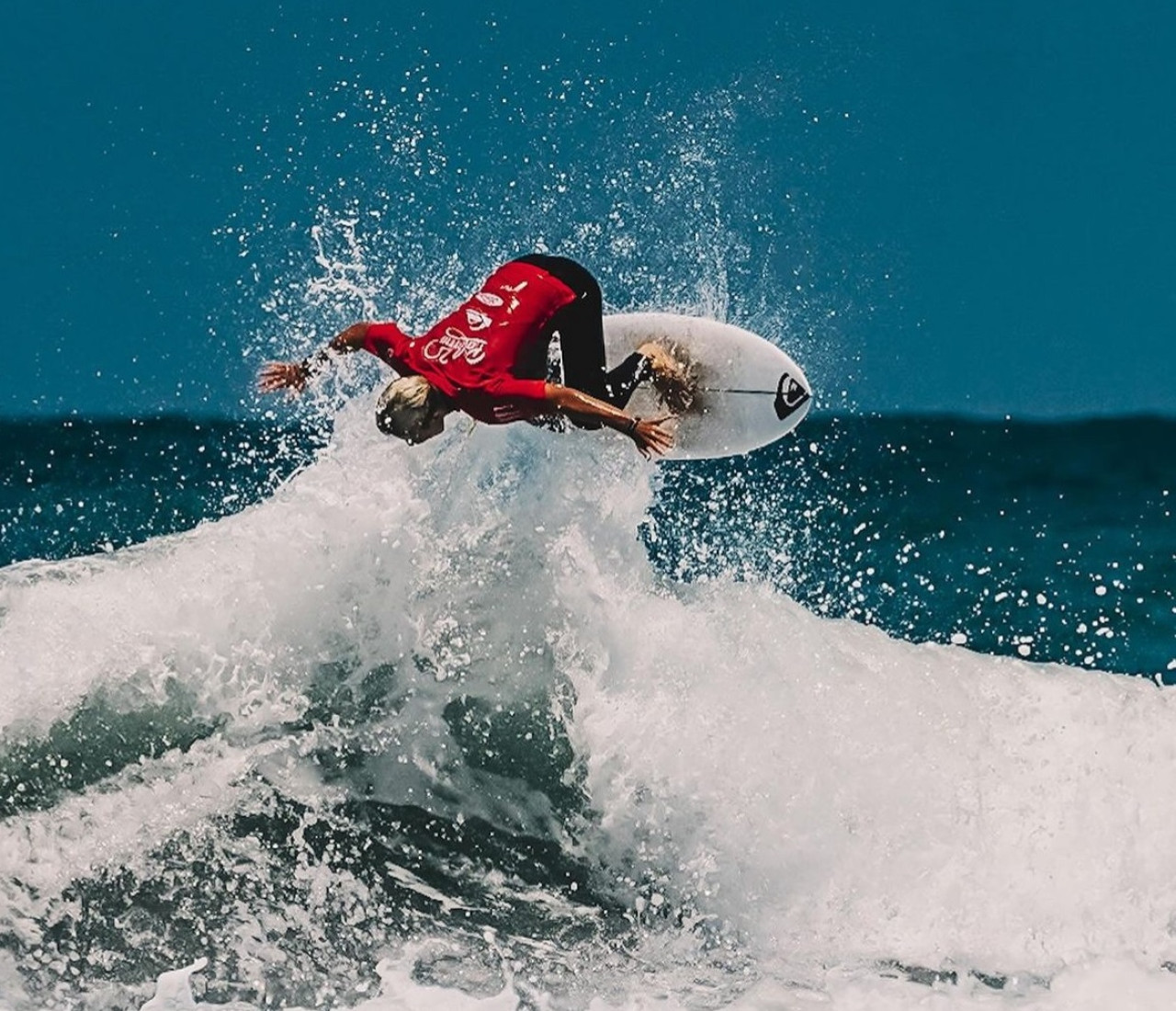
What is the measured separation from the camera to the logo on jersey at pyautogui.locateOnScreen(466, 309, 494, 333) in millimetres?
5254

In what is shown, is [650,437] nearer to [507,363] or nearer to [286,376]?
[507,363]

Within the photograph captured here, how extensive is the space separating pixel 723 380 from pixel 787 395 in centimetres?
28

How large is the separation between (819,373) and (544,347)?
16.6ft

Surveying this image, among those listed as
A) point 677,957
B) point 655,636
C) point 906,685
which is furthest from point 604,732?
point 906,685

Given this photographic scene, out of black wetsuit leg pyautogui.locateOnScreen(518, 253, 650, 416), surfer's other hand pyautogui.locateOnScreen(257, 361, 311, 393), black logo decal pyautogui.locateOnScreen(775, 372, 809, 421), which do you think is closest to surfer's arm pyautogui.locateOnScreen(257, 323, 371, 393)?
surfer's other hand pyautogui.locateOnScreen(257, 361, 311, 393)

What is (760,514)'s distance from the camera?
11.8 metres

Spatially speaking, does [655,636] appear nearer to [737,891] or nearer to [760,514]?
[737,891]

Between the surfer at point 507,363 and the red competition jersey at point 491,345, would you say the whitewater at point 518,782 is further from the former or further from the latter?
the red competition jersey at point 491,345

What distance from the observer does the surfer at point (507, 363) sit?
5020 mm

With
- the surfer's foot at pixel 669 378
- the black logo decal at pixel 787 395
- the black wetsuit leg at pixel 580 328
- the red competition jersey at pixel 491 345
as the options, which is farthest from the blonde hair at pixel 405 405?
the black logo decal at pixel 787 395

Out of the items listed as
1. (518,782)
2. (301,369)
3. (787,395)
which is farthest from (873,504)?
(301,369)


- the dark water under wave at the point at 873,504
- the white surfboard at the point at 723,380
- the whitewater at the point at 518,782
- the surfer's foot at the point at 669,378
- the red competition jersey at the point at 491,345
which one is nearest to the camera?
the whitewater at the point at 518,782

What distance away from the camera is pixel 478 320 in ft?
17.3

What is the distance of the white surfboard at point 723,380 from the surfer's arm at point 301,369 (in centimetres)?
118
